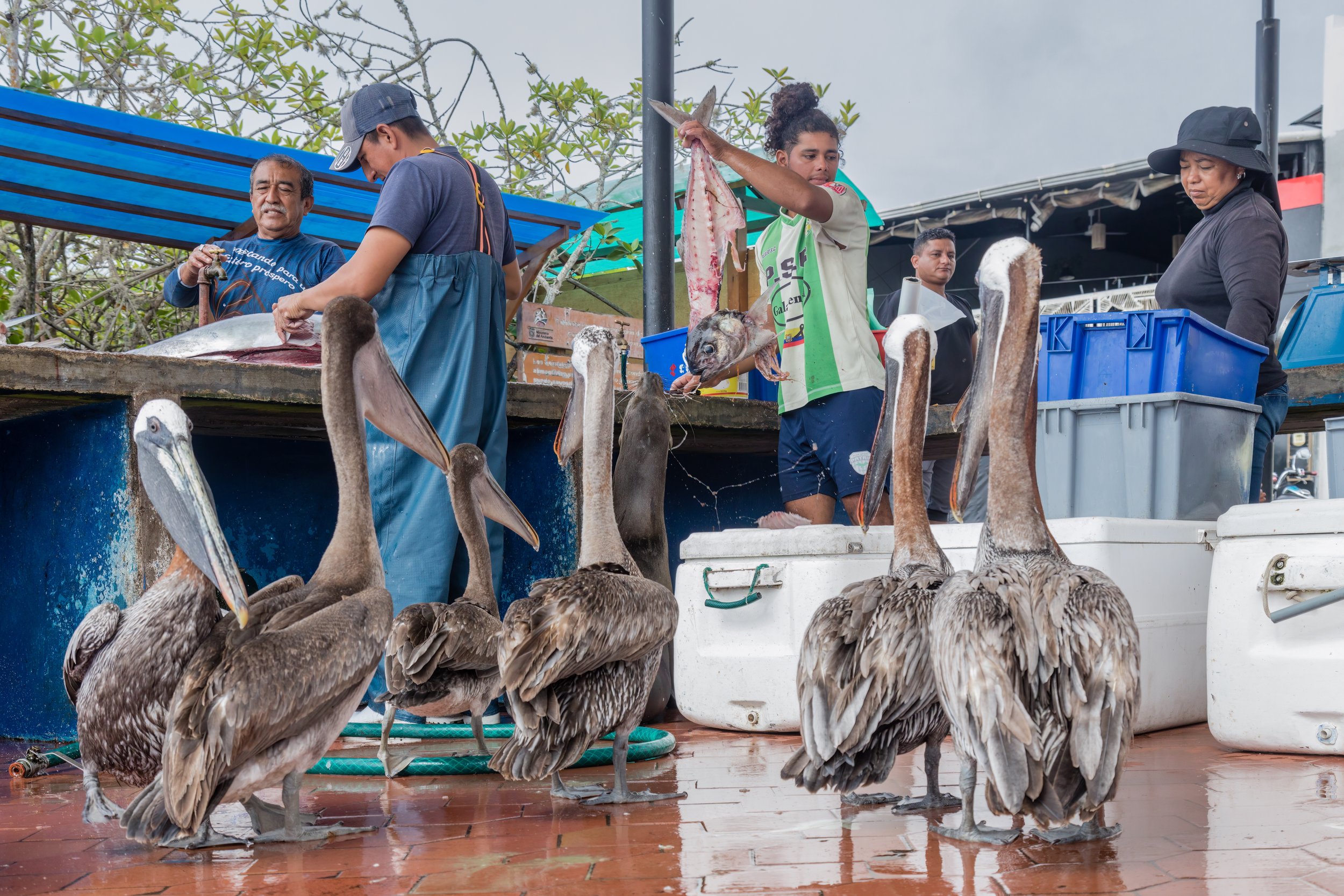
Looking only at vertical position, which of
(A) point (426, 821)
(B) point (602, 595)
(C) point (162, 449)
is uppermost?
(C) point (162, 449)

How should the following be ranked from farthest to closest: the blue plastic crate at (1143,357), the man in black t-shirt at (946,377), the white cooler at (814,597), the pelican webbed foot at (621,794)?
1. the man in black t-shirt at (946,377)
2. the blue plastic crate at (1143,357)
3. the white cooler at (814,597)
4. the pelican webbed foot at (621,794)

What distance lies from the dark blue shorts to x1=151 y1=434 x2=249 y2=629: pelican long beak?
281cm

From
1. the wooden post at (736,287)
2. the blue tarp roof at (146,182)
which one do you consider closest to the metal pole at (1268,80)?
the wooden post at (736,287)

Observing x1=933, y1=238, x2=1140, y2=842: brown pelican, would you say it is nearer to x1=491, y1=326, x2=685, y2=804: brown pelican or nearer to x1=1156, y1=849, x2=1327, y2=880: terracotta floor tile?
x1=1156, y1=849, x2=1327, y2=880: terracotta floor tile

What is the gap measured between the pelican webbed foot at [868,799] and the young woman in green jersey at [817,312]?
1726 mm

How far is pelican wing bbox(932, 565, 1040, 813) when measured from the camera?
9.88ft

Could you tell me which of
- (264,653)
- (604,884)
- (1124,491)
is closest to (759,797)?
(604,884)

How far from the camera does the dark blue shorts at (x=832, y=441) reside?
538 centimetres

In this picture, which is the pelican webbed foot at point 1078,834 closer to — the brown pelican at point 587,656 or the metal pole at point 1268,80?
the brown pelican at point 587,656

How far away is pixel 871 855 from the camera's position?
124 inches

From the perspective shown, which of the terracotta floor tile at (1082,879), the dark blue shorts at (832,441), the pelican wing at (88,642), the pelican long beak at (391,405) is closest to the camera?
the terracotta floor tile at (1082,879)

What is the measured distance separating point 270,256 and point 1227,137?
481cm

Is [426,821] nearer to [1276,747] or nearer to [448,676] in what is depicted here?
[448,676]

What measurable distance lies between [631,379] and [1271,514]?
14.2 ft
